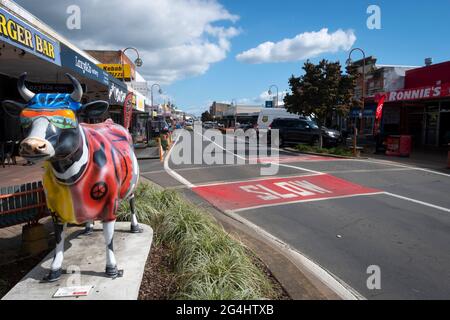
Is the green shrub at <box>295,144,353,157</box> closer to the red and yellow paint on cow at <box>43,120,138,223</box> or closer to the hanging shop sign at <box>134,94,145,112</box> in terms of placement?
the hanging shop sign at <box>134,94,145,112</box>

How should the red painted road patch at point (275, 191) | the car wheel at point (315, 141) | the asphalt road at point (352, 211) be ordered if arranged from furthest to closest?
the car wheel at point (315, 141)
the red painted road patch at point (275, 191)
the asphalt road at point (352, 211)

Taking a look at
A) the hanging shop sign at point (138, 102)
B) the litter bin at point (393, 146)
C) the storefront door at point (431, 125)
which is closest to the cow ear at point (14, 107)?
the litter bin at point (393, 146)

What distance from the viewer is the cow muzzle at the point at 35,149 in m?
2.93

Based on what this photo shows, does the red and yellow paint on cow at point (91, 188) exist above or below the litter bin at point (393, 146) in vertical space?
above

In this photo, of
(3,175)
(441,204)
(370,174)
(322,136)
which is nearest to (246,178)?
(370,174)

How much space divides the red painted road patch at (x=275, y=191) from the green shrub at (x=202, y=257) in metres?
2.80

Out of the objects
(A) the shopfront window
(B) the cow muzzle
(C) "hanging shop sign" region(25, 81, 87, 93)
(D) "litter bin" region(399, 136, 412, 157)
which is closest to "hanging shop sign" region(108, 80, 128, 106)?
(C) "hanging shop sign" region(25, 81, 87, 93)

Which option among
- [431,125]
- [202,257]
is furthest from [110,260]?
[431,125]

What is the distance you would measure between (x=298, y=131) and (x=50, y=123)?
22.4 metres

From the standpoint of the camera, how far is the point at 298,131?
24.6m

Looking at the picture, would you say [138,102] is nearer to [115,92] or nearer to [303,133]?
[115,92]

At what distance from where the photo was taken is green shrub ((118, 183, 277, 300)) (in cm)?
371

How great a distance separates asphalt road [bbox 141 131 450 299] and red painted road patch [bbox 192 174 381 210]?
0.02 meters

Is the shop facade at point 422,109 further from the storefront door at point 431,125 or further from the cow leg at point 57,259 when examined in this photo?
the cow leg at point 57,259
